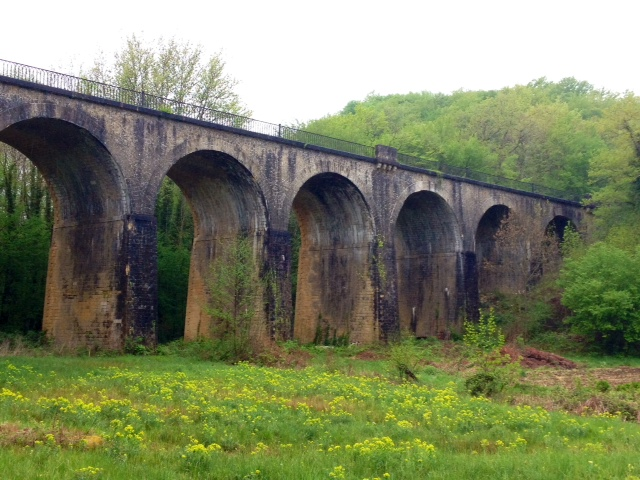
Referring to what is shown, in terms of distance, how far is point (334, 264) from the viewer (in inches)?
1309

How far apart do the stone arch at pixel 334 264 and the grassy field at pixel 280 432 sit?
15.6 m

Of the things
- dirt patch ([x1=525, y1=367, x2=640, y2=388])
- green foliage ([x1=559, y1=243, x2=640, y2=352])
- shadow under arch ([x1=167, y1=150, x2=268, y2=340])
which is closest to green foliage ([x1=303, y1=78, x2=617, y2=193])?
green foliage ([x1=559, y1=243, x2=640, y2=352])

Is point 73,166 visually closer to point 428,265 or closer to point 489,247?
point 428,265

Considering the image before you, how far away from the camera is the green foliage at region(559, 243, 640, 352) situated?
30.2 metres

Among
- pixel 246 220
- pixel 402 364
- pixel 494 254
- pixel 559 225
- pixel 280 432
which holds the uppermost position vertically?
pixel 559 225

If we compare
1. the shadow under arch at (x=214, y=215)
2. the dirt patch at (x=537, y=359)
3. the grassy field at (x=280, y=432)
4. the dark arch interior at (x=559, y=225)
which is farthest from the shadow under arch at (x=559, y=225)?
the grassy field at (x=280, y=432)

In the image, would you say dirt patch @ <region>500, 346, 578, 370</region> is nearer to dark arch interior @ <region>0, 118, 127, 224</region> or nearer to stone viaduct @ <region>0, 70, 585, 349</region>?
stone viaduct @ <region>0, 70, 585, 349</region>

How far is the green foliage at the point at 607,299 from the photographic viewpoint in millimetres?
30172

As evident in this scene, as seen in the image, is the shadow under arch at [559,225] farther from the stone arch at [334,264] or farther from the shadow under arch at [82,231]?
the shadow under arch at [82,231]

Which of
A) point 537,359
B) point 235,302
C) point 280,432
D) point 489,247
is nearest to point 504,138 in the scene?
point 489,247

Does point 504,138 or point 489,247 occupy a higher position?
point 504,138

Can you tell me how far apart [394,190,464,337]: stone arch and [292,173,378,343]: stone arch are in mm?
4706

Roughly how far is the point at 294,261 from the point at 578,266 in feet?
49.4

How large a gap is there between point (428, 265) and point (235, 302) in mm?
15972
